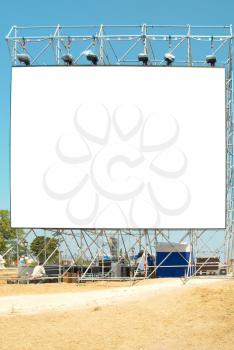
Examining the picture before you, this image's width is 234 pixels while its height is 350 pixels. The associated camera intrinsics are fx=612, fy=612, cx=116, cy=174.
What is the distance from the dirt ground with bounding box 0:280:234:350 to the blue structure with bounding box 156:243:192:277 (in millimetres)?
8130

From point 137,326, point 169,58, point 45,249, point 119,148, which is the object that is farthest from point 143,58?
point 137,326

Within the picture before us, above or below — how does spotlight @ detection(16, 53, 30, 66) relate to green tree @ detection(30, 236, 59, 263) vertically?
above

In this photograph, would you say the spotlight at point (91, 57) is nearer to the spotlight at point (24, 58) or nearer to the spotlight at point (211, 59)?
the spotlight at point (24, 58)

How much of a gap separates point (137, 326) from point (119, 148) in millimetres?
12007

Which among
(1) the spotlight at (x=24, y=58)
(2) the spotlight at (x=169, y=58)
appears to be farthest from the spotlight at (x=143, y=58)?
(1) the spotlight at (x=24, y=58)

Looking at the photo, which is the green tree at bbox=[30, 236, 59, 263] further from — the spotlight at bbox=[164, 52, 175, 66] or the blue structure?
the spotlight at bbox=[164, 52, 175, 66]

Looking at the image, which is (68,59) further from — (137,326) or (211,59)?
(137,326)

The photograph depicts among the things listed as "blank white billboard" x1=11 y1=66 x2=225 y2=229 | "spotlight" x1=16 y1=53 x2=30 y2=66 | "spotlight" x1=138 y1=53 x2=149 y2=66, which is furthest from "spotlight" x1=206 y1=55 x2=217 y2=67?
"spotlight" x1=16 y1=53 x2=30 y2=66

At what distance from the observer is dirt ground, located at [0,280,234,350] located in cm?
1165

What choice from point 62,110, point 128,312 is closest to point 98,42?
point 62,110

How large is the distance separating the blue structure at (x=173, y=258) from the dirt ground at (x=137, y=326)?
8130 millimetres

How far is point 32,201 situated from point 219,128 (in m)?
8.04

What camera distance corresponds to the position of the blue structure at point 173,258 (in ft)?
83.9

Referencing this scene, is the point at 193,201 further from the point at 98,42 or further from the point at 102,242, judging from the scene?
the point at 98,42
